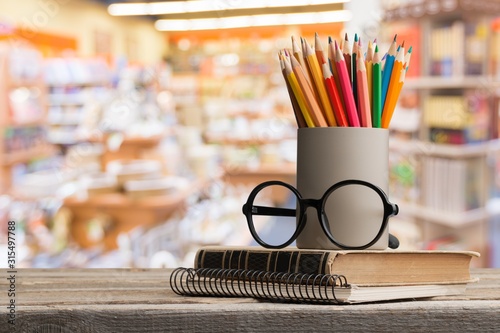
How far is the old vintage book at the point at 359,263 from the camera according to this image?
26.0 inches

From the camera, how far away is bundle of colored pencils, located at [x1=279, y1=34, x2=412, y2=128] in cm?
73

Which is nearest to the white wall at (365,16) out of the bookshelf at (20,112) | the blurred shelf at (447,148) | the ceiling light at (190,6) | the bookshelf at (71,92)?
the ceiling light at (190,6)

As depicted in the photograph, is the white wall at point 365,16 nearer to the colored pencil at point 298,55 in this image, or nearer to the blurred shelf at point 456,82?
the blurred shelf at point 456,82

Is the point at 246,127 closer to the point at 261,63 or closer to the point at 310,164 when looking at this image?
the point at 261,63

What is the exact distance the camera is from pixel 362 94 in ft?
2.40

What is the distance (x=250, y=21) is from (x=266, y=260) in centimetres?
306

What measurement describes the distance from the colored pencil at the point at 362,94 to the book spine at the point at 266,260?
6.4 inches

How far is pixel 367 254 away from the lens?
0.67m

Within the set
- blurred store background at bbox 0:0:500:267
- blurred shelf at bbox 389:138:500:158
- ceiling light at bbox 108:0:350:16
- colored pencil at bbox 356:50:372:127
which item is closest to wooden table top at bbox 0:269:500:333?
colored pencil at bbox 356:50:372:127

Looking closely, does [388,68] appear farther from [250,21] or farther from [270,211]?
[250,21]

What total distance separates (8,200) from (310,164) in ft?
9.39

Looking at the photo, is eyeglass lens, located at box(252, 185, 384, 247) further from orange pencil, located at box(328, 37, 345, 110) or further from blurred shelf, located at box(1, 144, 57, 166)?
blurred shelf, located at box(1, 144, 57, 166)

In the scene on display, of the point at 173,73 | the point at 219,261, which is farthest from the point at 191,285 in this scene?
the point at 173,73

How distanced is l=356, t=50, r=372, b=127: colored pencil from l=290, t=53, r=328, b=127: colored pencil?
0.13 ft
